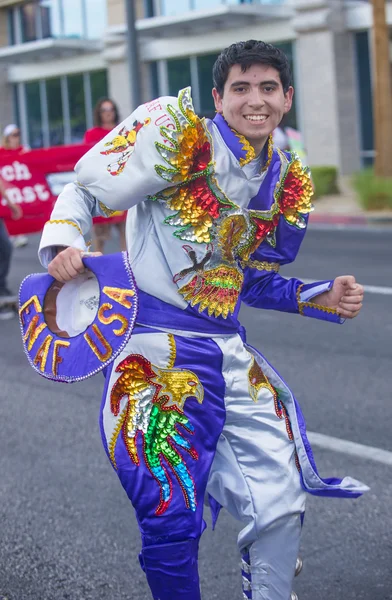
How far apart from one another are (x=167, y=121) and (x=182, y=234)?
0.32m

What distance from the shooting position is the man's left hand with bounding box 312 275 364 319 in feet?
10.8

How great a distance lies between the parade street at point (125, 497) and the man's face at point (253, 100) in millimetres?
979

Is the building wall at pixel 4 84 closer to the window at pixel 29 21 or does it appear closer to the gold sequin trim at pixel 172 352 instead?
the window at pixel 29 21

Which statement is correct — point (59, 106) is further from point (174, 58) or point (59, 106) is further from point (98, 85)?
point (174, 58)

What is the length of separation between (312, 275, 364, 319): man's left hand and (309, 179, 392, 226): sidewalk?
43.9 feet

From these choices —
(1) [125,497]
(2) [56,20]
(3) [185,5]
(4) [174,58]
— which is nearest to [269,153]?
(1) [125,497]

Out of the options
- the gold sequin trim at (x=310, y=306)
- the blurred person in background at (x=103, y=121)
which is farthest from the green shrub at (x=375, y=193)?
the gold sequin trim at (x=310, y=306)

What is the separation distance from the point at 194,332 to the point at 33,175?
925 cm

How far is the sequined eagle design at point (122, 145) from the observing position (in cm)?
304

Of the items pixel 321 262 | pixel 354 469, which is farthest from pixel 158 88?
pixel 354 469

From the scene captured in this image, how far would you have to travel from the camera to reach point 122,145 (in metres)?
3.08

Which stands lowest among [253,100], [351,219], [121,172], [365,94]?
[351,219]

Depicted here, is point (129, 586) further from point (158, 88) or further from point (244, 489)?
point (158, 88)

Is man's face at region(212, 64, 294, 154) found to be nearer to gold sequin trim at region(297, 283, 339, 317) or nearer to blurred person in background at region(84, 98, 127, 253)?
gold sequin trim at region(297, 283, 339, 317)
